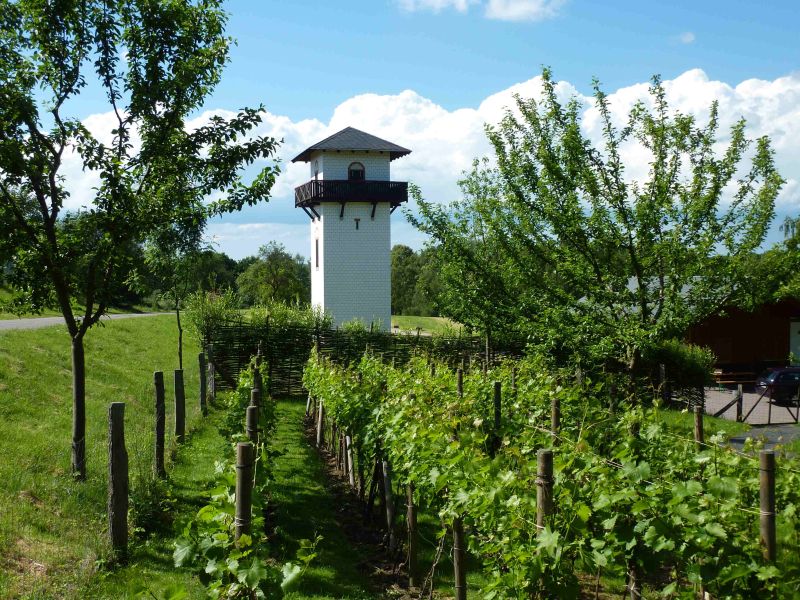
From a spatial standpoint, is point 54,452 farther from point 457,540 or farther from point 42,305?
point 457,540

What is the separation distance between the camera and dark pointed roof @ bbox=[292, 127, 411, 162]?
32.4 meters

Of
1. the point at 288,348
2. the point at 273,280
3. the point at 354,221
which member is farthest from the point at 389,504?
the point at 273,280

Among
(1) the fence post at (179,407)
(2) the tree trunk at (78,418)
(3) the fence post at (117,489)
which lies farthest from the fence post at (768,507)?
(1) the fence post at (179,407)

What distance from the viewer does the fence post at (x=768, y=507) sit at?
3.52m


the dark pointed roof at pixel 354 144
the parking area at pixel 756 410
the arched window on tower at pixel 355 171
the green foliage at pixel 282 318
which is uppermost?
the dark pointed roof at pixel 354 144

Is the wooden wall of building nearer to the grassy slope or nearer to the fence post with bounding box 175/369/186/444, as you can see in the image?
the grassy slope

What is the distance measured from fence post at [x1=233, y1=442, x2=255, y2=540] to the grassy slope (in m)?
2.39

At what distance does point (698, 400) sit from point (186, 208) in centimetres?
1586

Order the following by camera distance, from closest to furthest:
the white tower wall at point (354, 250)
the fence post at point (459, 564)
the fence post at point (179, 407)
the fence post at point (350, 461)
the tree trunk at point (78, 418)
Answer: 1. the fence post at point (459, 564)
2. the tree trunk at point (78, 418)
3. the fence post at point (350, 461)
4. the fence post at point (179, 407)
5. the white tower wall at point (354, 250)

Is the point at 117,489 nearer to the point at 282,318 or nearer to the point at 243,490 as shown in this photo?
the point at 243,490

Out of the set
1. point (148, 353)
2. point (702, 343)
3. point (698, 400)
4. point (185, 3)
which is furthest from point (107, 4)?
point (702, 343)

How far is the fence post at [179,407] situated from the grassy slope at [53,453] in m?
0.47

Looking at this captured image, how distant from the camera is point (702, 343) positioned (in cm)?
2709

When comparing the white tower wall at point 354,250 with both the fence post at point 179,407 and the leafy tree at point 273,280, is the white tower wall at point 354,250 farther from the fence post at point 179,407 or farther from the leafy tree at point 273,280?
the fence post at point 179,407
